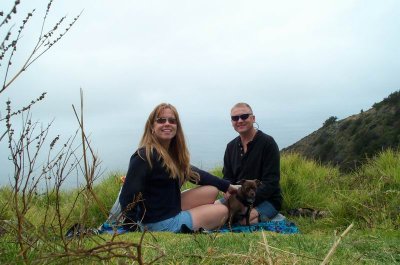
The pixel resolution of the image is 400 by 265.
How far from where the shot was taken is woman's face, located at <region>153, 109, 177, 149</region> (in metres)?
5.72

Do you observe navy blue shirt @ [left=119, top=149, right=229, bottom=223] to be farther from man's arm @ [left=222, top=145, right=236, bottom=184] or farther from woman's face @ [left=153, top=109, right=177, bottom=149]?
man's arm @ [left=222, top=145, right=236, bottom=184]

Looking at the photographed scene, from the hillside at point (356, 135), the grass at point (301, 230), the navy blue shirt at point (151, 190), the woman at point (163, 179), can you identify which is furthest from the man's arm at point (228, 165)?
the hillside at point (356, 135)

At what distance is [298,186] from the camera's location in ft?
27.6

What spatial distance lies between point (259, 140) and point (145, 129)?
1.88 m

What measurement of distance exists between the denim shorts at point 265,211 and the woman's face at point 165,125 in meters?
1.78

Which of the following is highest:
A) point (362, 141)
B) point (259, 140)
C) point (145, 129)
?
point (145, 129)

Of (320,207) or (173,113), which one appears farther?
(320,207)

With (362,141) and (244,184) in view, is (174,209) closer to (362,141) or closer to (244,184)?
(244,184)

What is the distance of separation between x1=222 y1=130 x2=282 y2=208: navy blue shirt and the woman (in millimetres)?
843

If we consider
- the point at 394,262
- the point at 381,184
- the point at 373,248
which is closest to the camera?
the point at 394,262

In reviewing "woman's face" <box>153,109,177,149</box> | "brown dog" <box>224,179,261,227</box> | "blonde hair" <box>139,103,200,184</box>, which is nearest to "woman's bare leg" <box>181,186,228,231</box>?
"brown dog" <box>224,179,261,227</box>

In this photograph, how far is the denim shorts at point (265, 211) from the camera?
668 centimetres

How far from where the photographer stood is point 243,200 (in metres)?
6.30

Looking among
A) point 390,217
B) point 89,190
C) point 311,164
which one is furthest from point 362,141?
point 89,190
